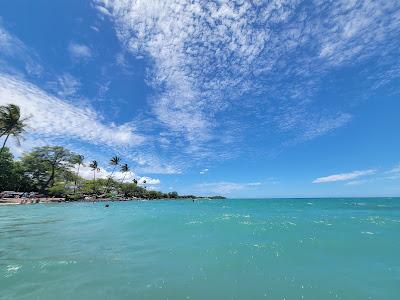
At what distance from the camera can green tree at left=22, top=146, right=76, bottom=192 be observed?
264 ft

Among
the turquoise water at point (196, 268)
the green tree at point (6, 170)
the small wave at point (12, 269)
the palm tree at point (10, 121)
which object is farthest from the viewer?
the green tree at point (6, 170)

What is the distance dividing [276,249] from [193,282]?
683cm

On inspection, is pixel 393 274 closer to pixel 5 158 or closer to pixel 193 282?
pixel 193 282

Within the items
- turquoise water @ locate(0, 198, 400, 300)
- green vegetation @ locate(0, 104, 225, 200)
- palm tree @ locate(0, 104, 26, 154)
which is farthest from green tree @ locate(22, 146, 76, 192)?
turquoise water @ locate(0, 198, 400, 300)

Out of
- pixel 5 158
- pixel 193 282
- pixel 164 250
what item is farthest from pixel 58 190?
pixel 193 282

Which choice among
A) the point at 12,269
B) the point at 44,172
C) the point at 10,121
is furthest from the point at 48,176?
the point at 12,269

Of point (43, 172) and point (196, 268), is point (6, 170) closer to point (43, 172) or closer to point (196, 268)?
point (43, 172)

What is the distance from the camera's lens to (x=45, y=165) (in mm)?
83688

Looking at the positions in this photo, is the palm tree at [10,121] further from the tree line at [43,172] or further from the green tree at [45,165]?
the green tree at [45,165]

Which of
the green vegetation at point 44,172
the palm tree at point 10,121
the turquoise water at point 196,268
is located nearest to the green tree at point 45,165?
the green vegetation at point 44,172

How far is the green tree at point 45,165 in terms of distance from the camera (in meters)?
80.5

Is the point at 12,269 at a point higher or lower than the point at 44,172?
lower

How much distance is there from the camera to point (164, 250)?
44.8 ft

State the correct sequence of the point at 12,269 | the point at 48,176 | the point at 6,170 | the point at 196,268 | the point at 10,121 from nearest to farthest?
the point at 12,269 → the point at 196,268 → the point at 10,121 → the point at 6,170 → the point at 48,176
